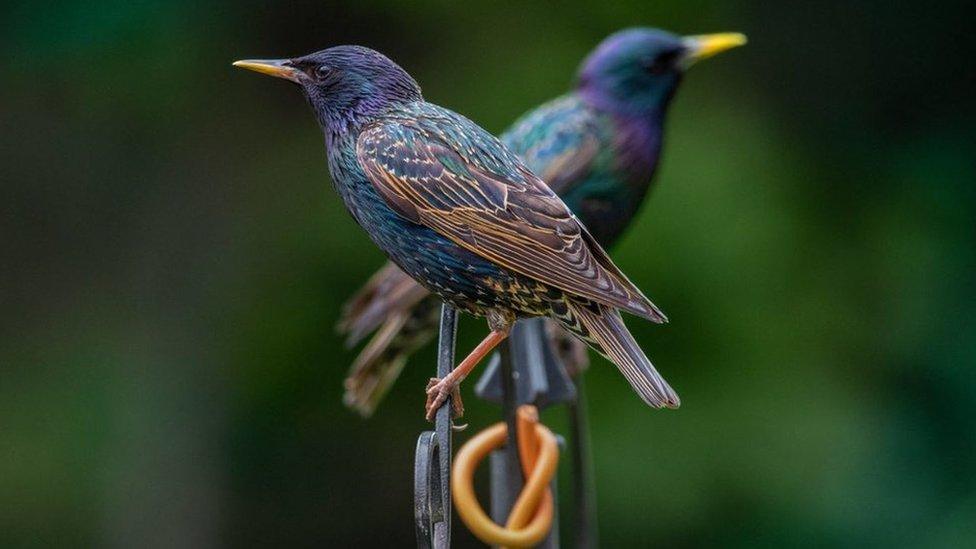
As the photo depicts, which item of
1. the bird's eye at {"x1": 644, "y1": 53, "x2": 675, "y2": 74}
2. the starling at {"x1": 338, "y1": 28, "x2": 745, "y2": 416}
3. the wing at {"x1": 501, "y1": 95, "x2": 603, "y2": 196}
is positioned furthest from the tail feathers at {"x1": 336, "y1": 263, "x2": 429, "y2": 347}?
the bird's eye at {"x1": 644, "y1": 53, "x2": 675, "y2": 74}

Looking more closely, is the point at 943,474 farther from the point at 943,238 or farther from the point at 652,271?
the point at 652,271

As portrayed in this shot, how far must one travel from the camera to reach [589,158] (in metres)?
3.53

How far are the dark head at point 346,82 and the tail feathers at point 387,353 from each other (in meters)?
1.10

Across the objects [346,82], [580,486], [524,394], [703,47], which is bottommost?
[580,486]

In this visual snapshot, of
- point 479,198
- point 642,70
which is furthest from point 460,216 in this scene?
point 642,70

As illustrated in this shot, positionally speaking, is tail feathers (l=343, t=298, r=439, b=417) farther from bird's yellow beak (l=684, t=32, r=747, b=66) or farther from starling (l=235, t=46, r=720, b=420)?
starling (l=235, t=46, r=720, b=420)

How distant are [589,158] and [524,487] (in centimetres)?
131

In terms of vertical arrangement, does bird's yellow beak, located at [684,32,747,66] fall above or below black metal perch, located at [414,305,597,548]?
above

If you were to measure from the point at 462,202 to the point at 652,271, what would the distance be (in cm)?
268

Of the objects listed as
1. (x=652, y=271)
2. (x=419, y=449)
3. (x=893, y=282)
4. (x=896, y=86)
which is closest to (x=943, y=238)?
(x=893, y=282)

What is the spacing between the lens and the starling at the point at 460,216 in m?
2.17

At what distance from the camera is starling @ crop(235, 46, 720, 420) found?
2166 mm

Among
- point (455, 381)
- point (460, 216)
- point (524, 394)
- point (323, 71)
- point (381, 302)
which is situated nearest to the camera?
point (455, 381)

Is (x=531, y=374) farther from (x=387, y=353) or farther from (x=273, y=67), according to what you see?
(x=387, y=353)
